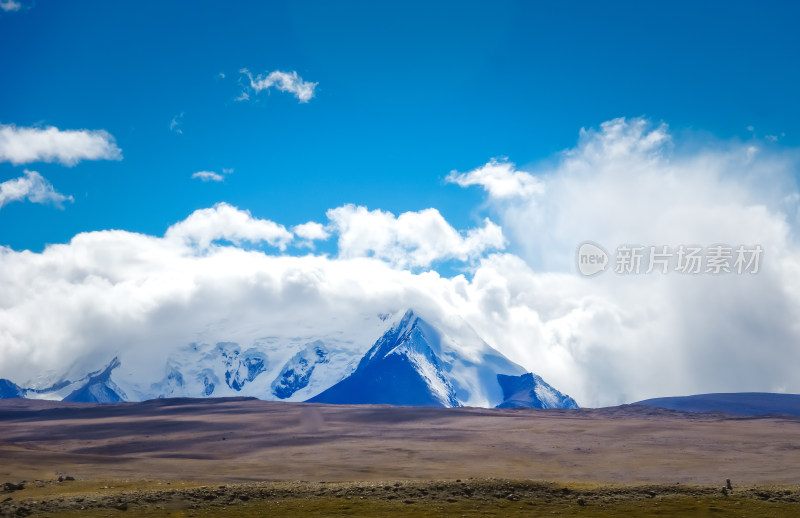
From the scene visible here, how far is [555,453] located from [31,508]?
94.7 m

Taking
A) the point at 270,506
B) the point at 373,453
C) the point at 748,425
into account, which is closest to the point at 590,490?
the point at 270,506

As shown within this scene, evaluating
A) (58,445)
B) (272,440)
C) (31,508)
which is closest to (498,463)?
(272,440)

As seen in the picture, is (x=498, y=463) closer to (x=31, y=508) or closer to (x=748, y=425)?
(x=31, y=508)

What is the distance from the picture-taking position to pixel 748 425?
7480 inches

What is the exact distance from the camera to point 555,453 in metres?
131

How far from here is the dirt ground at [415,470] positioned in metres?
53.8

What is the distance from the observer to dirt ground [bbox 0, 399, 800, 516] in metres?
53.8

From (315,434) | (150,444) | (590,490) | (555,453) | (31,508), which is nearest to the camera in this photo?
(31,508)

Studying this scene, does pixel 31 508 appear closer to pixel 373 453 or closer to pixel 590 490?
pixel 590 490

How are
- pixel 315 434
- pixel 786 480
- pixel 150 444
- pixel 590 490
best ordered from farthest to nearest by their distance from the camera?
pixel 315 434 < pixel 150 444 < pixel 786 480 < pixel 590 490

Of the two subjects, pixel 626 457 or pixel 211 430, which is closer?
pixel 626 457

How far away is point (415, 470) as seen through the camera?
107500mm

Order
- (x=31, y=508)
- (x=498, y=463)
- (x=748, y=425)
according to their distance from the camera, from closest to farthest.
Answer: (x=31, y=508) < (x=498, y=463) < (x=748, y=425)

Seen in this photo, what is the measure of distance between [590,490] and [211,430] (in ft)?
492
